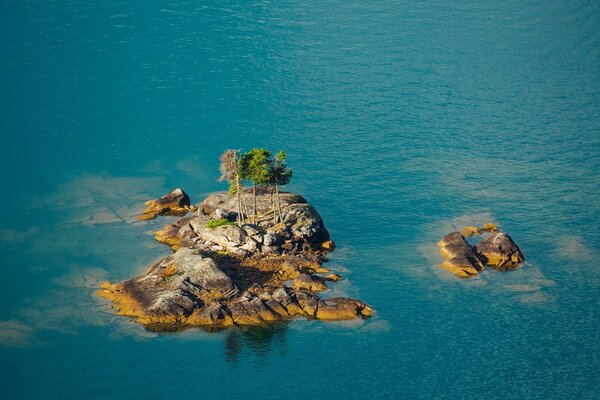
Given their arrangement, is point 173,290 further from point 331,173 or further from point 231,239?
point 331,173

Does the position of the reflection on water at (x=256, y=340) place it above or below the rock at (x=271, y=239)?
below

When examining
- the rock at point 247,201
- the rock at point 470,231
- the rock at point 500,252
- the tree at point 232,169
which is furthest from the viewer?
the rock at point 470,231

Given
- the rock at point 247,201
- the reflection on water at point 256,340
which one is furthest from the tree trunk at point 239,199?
the reflection on water at point 256,340

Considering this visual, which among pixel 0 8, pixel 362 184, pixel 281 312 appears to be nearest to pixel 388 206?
pixel 362 184

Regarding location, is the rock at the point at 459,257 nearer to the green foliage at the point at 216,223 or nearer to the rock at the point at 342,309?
the rock at the point at 342,309

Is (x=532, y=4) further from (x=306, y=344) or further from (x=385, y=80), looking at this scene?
(x=306, y=344)

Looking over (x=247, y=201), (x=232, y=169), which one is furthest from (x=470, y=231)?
(x=232, y=169)

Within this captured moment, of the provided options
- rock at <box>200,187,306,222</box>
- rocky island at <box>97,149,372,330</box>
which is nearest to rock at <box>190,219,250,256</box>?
rocky island at <box>97,149,372,330</box>

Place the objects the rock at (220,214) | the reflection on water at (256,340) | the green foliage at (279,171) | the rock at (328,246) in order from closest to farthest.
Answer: the reflection on water at (256,340) < the green foliage at (279,171) < the rock at (220,214) < the rock at (328,246)
